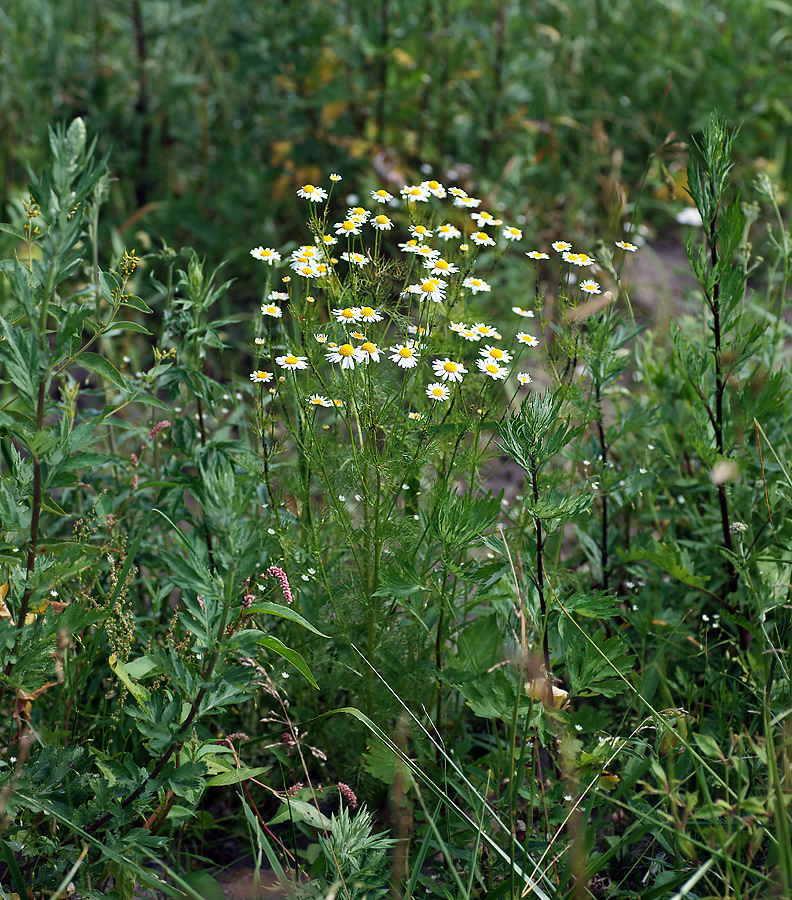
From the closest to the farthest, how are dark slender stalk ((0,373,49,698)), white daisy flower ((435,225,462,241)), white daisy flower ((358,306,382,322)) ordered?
dark slender stalk ((0,373,49,698))
white daisy flower ((358,306,382,322))
white daisy flower ((435,225,462,241))

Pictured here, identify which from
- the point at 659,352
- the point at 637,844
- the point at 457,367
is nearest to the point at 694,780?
the point at 637,844

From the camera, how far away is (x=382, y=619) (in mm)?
1749

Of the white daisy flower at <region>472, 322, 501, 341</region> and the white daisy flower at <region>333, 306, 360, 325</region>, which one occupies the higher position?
the white daisy flower at <region>333, 306, 360, 325</region>

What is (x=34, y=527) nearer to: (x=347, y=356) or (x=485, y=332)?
(x=347, y=356)

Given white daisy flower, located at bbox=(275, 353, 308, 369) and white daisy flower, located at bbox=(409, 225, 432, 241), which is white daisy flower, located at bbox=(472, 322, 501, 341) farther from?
white daisy flower, located at bbox=(275, 353, 308, 369)

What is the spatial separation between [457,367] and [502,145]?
119 inches

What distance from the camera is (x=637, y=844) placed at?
1725mm

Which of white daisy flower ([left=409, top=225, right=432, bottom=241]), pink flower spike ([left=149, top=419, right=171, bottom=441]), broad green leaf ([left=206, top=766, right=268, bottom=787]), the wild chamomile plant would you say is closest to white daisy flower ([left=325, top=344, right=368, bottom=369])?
the wild chamomile plant

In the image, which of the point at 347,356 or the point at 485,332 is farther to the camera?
the point at 485,332

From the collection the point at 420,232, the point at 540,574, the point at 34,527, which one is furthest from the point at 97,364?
the point at 540,574

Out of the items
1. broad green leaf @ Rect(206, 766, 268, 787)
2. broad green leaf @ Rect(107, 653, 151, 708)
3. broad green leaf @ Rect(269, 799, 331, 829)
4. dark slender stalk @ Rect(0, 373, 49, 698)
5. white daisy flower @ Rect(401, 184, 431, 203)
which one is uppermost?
white daisy flower @ Rect(401, 184, 431, 203)

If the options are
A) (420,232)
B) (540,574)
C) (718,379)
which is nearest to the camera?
(540,574)

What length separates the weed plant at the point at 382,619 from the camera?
136cm

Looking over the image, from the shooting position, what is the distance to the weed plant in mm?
1356
